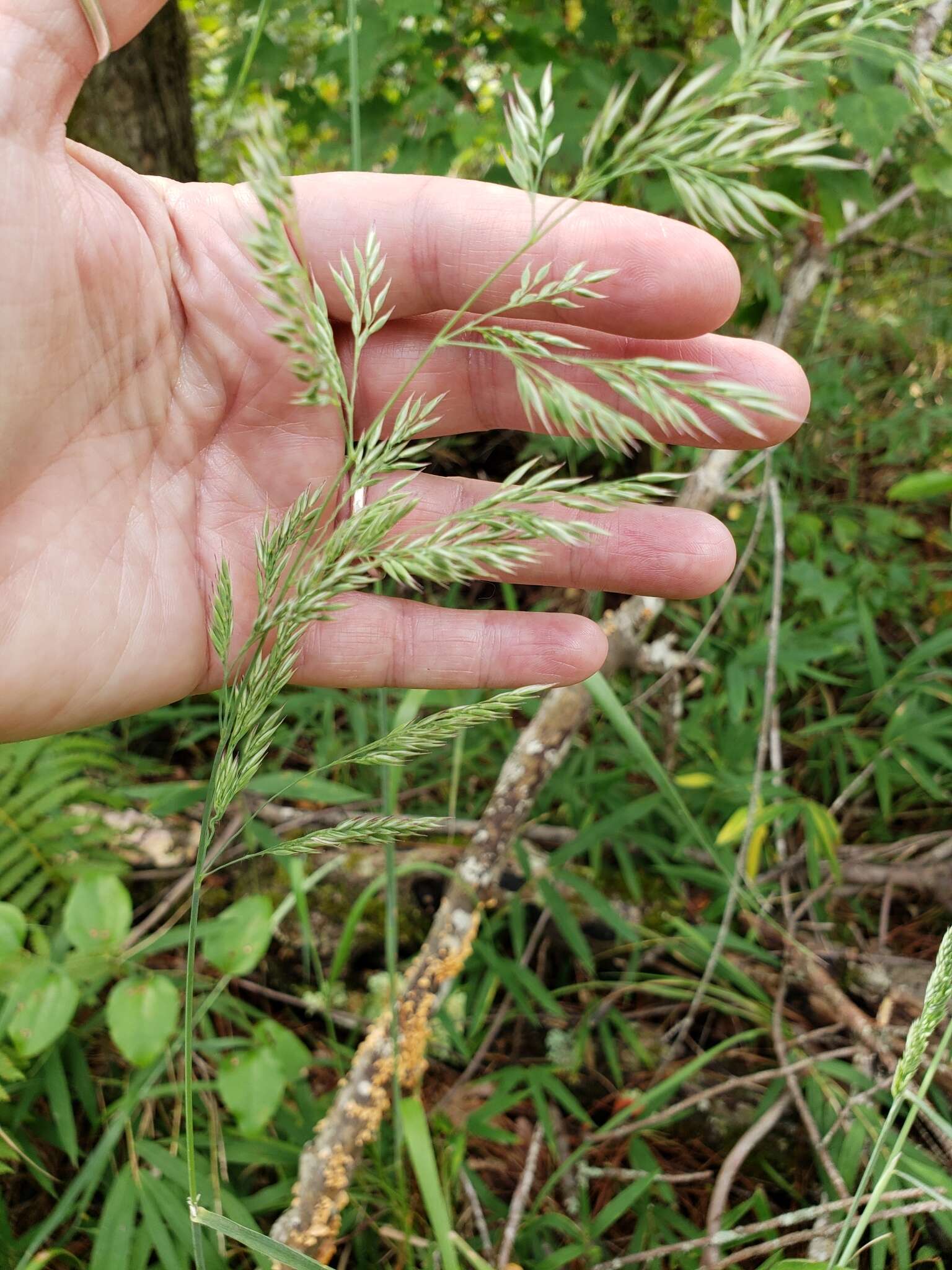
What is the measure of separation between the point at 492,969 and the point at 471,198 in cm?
147

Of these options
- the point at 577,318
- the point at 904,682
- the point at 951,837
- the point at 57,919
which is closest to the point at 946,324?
the point at 904,682

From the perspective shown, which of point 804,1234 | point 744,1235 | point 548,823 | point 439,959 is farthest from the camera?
point 548,823

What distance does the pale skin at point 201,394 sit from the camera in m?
1.04

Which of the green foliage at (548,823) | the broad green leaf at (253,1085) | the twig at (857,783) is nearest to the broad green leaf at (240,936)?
the green foliage at (548,823)

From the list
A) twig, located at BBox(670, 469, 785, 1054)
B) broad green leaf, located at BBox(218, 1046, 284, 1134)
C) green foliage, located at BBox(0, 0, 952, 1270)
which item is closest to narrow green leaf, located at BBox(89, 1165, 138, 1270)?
green foliage, located at BBox(0, 0, 952, 1270)

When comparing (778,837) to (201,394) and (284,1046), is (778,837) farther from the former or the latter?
(201,394)

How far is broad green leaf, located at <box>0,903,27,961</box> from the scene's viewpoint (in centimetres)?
128

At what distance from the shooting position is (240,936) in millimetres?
1389

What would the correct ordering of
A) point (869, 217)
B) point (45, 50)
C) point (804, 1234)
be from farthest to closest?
point (869, 217), point (804, 1234), point (45, 50)

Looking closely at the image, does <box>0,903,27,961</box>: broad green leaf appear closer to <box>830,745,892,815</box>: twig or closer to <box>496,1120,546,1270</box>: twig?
<box>496,1120,546,1270</box>: twig

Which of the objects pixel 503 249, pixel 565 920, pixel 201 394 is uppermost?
pixel 503 249

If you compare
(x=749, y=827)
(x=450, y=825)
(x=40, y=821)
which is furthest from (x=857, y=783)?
(x=40, y=821)

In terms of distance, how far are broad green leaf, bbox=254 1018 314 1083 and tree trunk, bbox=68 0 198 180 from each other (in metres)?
2.43

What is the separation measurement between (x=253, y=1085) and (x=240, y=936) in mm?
225
